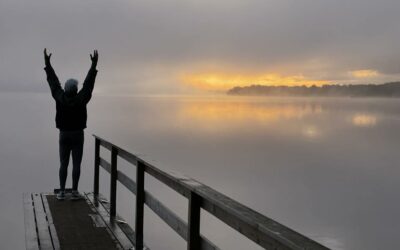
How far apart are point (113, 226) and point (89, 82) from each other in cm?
203

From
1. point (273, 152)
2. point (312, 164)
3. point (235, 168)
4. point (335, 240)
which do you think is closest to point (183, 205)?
point (335, 240)

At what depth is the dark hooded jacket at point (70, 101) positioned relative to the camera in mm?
6332

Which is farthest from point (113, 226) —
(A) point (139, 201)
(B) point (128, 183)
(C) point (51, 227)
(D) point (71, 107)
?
(D) point (71, 107)

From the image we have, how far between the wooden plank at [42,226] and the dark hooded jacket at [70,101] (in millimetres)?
1243

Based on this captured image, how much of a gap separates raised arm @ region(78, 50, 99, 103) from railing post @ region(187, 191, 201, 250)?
3528mm

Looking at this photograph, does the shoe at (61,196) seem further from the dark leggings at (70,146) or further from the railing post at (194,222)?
the railing post at (194,222)

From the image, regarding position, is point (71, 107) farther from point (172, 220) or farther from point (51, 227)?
point (172, 220)

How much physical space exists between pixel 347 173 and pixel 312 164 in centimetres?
396

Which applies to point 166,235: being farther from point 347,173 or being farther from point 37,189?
point 347,173

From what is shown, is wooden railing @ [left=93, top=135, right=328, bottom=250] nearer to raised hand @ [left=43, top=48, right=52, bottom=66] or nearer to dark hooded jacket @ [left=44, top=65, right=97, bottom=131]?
dark hooded jacket @ [left=44, top=65, right=97, bottom=131]

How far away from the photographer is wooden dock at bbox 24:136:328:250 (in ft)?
7.58

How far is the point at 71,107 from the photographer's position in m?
6.50

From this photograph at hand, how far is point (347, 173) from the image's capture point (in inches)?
1129

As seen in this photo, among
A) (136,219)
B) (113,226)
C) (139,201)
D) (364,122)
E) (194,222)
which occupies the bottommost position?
(364,122)
